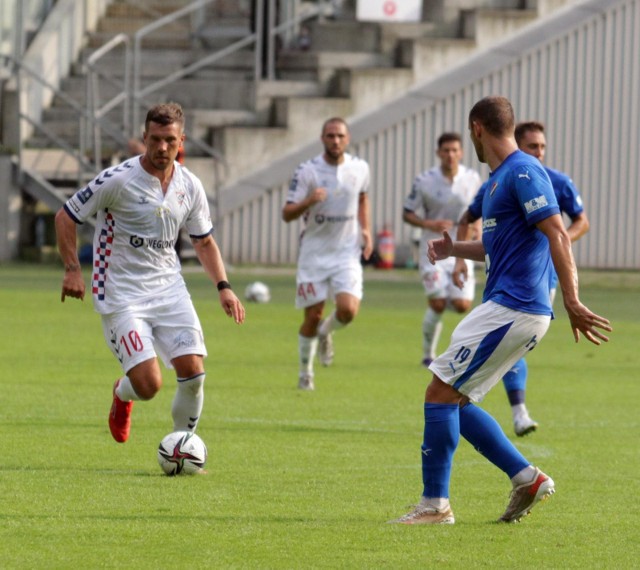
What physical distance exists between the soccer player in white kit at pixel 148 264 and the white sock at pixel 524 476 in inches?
82.6

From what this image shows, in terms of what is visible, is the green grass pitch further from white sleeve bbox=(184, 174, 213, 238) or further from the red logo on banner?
the red logo on banner

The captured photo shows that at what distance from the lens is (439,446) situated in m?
7.53

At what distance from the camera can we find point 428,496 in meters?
7.55

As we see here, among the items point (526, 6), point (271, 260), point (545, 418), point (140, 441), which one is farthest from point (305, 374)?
point (526, 6)

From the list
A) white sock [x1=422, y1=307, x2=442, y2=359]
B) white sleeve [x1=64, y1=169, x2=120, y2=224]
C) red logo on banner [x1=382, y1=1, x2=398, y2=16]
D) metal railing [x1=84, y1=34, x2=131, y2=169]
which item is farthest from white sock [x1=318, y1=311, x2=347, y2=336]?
red logo on banner [x1=382, y1=1, x2=398, y2=16]

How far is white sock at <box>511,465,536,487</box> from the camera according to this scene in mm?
7539

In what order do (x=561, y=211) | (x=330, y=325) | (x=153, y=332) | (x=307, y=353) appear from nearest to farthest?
(x=153, y=332) < (x=561, y=211) < (x=307, y=353) < (x=330, y=325)

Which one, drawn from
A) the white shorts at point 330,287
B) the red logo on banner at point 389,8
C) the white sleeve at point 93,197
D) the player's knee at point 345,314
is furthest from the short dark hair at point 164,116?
the red logo on banner at point 389,8

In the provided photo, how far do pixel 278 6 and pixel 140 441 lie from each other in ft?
79.9

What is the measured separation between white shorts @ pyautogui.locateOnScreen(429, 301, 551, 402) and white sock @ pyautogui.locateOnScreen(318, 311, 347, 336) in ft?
24.0

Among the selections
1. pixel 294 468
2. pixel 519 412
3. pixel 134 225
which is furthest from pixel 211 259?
pixel 519 412

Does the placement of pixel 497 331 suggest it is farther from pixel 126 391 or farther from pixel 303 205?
pixel 303 205

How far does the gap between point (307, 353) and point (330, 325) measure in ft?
4.01

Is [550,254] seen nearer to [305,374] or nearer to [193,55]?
[305,374]
